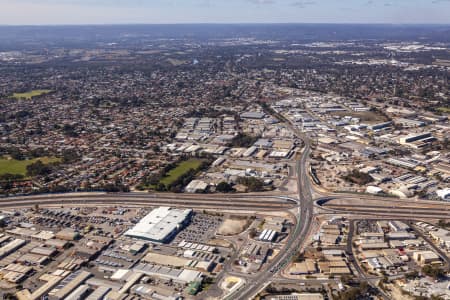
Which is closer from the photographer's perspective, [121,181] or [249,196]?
[249,196]

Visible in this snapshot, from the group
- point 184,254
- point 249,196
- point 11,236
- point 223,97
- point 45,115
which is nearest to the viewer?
point 184,254

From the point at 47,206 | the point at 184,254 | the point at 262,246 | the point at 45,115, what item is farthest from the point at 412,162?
the point at 45,115

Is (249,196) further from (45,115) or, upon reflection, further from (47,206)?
(45,115)

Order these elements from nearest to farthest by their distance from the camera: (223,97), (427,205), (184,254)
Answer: (184,254), (427,205), (223,97)

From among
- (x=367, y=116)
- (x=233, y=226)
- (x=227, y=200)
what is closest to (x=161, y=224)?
(x=233, y=226)

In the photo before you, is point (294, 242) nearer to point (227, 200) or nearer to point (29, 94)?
point (227, 200)

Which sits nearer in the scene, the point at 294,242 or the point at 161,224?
the point at 294,242
